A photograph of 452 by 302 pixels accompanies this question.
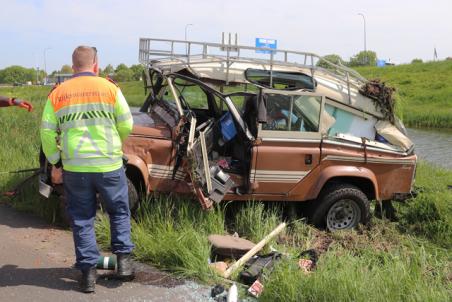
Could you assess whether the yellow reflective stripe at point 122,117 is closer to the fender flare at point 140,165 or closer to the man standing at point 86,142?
the man standing at point 86,142

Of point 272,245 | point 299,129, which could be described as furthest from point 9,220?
point 299,129

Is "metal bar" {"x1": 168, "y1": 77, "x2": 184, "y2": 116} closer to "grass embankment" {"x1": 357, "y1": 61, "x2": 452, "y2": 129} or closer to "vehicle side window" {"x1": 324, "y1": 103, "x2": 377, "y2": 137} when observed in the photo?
"vehicle side window" {"x1": 324, "y1": 103, "x2": 377, "y2": 137}

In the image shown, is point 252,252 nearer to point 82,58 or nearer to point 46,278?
point 46,278

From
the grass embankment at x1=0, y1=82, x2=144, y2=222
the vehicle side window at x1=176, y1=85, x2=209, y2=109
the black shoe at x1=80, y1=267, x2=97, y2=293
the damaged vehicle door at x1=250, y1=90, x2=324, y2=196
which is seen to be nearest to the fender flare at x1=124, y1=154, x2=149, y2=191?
the grass embankment at x1=0, y1=82, x2=144, y2=222

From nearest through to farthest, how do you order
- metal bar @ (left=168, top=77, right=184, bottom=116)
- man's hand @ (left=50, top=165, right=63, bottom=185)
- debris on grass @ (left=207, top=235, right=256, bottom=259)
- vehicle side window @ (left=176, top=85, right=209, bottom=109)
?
debris on grass @ (left=207, top=235, right=256, bottom=259) → man's hand @ (left=50, top=165, right=63, bottom=185) → metal bar @ (left=168, top=77, right=184, bottom=116) → vehicle side window @ (left=176, top=85, right=209, bottom=109)

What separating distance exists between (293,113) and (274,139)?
0.44m

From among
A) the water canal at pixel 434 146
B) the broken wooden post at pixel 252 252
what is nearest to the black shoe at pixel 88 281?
the broken wooden post at pixel 252 252

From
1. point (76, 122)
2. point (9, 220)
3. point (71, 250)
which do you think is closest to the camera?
point (76, 122)

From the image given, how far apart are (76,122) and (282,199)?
306 centimetres

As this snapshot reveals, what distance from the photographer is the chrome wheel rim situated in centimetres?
660

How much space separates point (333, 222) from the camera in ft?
21.9

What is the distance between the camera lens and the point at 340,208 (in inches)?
262

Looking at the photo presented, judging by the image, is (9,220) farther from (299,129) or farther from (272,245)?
(299,129)

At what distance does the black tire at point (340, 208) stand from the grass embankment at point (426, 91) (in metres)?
15.5
